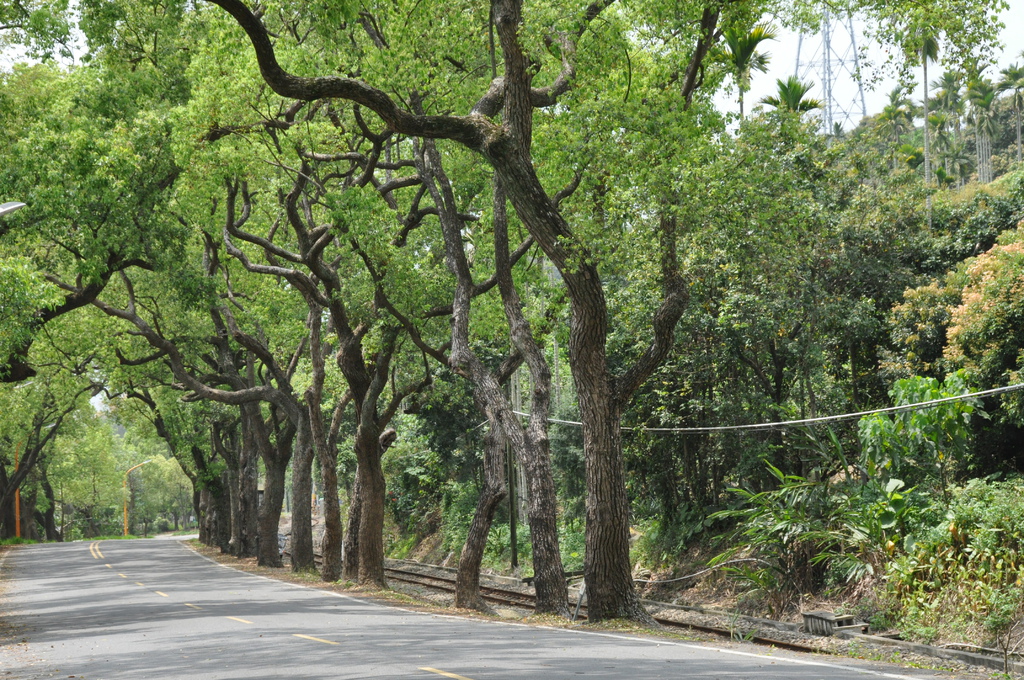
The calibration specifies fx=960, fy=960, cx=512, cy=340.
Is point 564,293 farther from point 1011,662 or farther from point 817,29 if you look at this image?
point 1011,662

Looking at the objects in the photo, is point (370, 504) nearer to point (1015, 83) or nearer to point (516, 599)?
point (516, 599)

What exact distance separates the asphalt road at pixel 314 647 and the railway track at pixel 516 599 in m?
2.51

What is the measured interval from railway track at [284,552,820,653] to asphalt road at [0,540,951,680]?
251cm

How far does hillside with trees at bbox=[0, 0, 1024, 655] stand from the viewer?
44.9 feet

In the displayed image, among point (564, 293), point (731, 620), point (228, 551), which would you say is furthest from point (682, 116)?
point (228, 551)

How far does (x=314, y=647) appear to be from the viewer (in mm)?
11781

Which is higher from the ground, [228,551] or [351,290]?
[351,290]

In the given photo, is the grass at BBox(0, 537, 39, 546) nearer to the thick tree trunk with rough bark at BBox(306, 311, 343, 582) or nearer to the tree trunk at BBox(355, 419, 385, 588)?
the thick tree trunk with rough bark at BBox(306, 311, 343, 582)

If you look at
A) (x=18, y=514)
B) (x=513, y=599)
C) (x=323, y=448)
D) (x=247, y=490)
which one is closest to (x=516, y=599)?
(x=513, y=599)

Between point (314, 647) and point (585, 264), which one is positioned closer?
point (314, 647)

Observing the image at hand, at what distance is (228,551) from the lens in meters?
41.5

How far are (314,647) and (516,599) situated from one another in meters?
11.1

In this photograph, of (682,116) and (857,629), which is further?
(857,629)

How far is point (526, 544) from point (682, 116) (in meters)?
21.2
